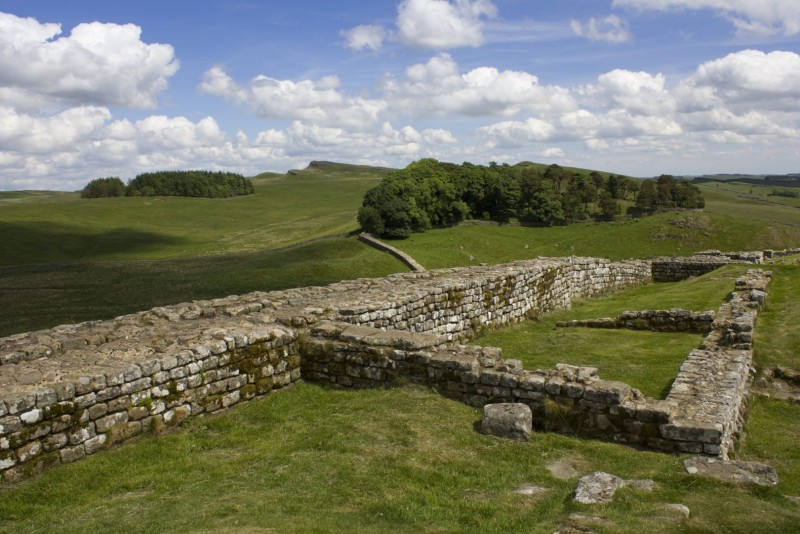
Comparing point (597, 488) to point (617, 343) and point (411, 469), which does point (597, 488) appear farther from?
point (617, 343)

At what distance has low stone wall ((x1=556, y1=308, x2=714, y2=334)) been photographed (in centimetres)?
1645

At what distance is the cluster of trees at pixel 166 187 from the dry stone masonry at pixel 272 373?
145 m

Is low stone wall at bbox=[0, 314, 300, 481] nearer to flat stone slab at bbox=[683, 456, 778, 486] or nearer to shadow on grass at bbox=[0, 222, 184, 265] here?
flat stone slab at bbox=[683, 456, 778, 486]

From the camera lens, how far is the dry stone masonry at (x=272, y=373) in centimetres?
808

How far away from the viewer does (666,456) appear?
316 inches

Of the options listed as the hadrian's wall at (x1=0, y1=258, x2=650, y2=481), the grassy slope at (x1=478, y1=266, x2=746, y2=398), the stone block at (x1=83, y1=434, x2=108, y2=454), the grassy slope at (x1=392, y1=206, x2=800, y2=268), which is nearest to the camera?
the hadrian's wall at (x1=0, y1=258, x2=650, y2=481)

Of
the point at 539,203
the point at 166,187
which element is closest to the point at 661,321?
the point at 539,203

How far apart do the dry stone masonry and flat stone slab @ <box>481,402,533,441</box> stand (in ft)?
1.70

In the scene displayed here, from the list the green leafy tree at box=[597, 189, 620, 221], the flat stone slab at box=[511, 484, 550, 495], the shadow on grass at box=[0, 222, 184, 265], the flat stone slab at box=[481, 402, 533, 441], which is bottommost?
the shadow on grass at box=[0, 222, 184, 265]

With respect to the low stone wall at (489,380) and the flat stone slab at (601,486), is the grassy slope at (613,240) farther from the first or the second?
the flat stone slab at (601,486)

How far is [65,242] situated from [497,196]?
62.8m

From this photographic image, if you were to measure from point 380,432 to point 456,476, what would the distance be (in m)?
1.60

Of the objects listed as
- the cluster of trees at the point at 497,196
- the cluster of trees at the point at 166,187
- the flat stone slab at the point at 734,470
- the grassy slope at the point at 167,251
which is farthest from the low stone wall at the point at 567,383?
the cluster of trees at the point at 166,187

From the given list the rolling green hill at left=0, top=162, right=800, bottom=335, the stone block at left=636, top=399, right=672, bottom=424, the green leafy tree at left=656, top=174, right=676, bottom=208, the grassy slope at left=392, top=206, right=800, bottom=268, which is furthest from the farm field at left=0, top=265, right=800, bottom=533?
the green leafy tree at left=656, top=174, right=676, bottom=208
